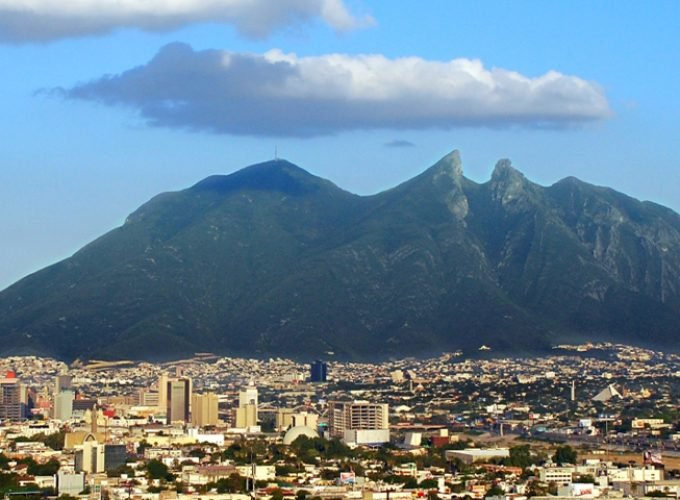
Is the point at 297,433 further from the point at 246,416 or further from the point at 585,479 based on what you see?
the point at 585,479

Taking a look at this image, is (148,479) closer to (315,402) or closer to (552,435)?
(552,435)

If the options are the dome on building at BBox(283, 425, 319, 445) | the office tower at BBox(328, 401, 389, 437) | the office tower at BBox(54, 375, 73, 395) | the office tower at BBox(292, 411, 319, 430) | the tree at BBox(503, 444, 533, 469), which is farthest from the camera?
the office tower at BBox(54, 375, 73, 395)

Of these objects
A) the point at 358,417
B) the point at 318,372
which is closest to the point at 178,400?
the point at 358,417

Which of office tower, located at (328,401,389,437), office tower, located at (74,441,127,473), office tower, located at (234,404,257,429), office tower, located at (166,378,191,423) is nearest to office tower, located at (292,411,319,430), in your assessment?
office tower, located at (328,401,389,437)

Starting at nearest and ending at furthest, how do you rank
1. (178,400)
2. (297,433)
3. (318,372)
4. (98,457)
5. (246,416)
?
(98,457)
(297,433)
(246,416)
(178,400)
(318,372)

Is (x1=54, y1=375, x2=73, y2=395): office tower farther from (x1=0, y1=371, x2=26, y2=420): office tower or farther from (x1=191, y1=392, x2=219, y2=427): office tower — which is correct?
(x1=191, y1=392, x2=219, y2=427): office tower
